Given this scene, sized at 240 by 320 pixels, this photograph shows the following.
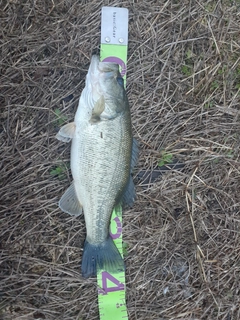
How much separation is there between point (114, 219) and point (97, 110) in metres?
0.96

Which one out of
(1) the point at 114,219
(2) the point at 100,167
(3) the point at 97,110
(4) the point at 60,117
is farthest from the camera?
(1) the point at 114,219

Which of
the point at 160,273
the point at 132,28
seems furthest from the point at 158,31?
the point at 160,273

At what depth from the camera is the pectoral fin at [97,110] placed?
2.38 m

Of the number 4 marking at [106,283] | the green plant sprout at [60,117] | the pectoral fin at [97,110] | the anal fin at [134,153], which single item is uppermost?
the pectoral fin at [97,110]

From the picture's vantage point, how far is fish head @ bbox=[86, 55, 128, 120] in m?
2.42

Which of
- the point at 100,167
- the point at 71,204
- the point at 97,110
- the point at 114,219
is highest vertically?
the point at 97,110

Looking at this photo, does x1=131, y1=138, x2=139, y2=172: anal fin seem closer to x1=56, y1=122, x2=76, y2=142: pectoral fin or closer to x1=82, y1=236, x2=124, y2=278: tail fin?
x1=56, y1=122, x2=76, y2=142: pectoral fin

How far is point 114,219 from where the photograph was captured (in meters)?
2.92

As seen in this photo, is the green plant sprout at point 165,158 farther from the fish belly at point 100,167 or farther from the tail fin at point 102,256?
the tail fin at point 102,256

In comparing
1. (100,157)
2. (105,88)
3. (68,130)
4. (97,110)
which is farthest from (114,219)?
(105,88)

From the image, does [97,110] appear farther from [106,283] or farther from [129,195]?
[106,283]

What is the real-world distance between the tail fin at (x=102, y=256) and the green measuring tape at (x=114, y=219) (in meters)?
0.13

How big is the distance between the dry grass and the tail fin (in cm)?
15

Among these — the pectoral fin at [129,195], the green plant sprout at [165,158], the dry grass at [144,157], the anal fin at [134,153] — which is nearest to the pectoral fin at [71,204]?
the dry grass at [144,157]
